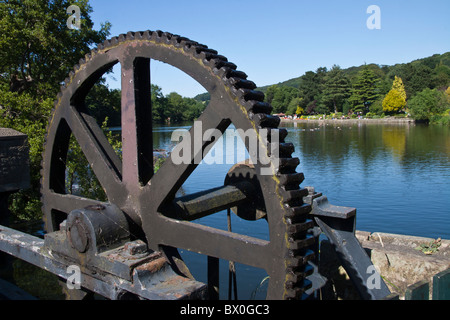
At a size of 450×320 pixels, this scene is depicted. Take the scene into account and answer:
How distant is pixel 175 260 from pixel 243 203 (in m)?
1.05

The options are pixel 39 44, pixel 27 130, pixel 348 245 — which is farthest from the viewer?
pixel 39 44

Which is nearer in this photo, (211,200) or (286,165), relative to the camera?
(286,165)

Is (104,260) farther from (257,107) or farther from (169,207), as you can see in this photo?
(257,107)

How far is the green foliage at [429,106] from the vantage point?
58.5 metres

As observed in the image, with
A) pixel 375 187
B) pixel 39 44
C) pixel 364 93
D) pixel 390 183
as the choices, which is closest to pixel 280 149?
pixel 39 44

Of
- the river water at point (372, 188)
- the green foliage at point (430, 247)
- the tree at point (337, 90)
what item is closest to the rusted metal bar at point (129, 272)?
the river water at point (372, 188)

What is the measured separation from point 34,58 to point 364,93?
7968 cm

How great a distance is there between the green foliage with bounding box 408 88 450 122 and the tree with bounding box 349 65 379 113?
23686 millimetres

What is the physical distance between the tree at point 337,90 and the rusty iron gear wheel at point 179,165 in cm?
8932

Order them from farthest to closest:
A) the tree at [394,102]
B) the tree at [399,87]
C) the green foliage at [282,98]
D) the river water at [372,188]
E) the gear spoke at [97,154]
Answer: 1. the green foliage at [282,98]
2. the tree at [399,87]
3. the tree at [394,102]
4. the river water at [372,188]
5. the gear spoke at [97,154]

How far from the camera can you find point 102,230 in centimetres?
281

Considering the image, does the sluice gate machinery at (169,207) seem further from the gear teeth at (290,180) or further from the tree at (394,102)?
the tree at (394,102)

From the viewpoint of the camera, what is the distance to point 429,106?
58.8m

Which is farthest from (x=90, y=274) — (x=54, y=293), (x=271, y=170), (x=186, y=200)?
(x=54, y=293)
